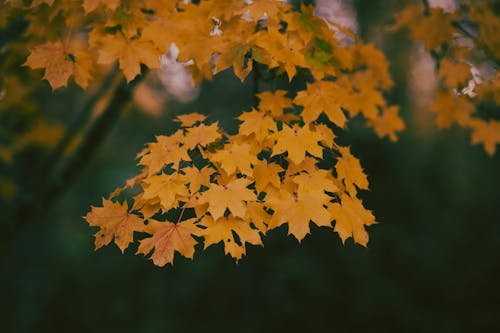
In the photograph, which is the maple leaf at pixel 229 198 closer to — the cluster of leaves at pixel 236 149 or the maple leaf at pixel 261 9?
the cluster of leaves at pixel 236 149

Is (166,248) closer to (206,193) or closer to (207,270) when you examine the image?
(206,193)

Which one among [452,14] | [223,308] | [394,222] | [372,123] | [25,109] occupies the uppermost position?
[452,14]

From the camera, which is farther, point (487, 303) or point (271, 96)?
point (487, 303)

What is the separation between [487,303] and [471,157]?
2.15 m

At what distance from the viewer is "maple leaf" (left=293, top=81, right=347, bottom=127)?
171 cm

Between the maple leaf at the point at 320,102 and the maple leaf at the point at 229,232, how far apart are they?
511 millimetres

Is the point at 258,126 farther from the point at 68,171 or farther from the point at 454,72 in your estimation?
the point at 68,171

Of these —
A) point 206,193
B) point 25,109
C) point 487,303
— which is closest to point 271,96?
point 206,193

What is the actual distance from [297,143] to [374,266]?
15.8 ft

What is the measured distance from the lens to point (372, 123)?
109 inches

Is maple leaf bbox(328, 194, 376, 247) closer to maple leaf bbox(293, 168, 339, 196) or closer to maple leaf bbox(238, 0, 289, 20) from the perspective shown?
maple leaf bbox(293, 168, 339, 196)

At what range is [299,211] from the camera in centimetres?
145

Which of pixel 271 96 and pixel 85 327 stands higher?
pixel 271 96

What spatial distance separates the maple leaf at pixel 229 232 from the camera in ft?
4.70
